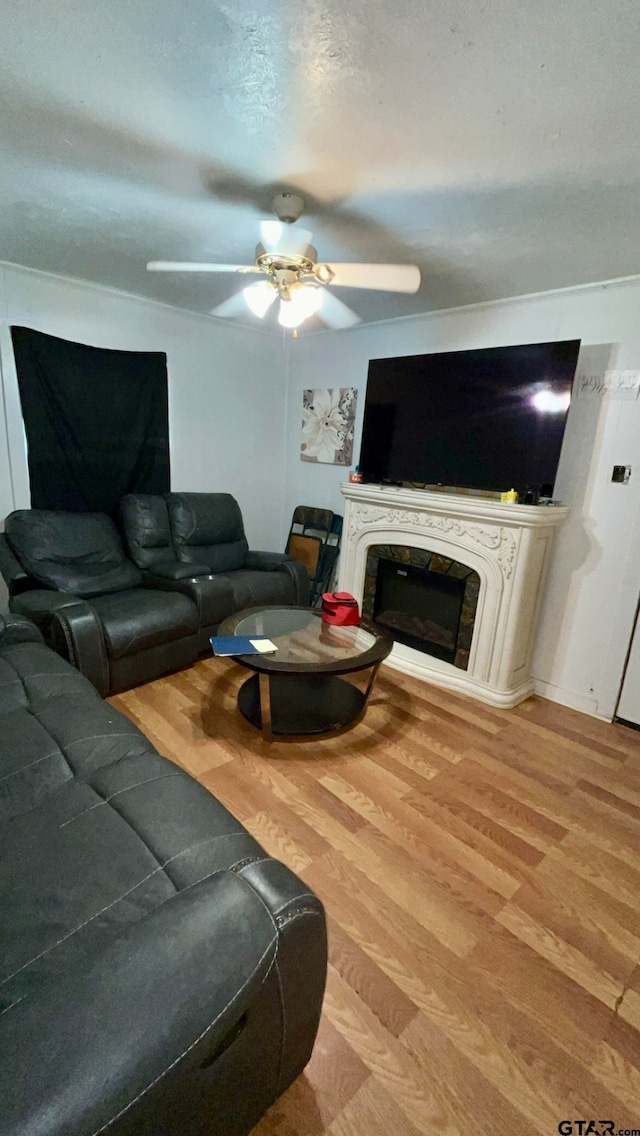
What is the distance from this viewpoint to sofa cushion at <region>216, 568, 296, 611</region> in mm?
3080

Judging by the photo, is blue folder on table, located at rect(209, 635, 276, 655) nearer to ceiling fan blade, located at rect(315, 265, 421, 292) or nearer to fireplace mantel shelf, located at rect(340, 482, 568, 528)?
fireplace mantel shelf, located at rect(340, 482, 568, 528)

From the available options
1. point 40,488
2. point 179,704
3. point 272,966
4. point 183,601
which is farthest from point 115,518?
point 272,966

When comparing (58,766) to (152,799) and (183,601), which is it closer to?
(152,799)

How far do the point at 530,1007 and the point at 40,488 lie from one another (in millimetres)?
3467

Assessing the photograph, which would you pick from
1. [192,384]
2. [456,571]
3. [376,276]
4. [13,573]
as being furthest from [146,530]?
[376,276]

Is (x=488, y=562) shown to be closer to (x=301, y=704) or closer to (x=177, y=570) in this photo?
(x=301, y=704)

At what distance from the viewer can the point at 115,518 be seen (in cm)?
340

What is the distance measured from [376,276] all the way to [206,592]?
1.92 meters

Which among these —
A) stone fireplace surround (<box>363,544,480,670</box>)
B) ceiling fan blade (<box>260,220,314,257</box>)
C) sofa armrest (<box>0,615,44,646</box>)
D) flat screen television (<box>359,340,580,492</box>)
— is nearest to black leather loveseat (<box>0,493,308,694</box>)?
sofa armrest (<box>0,615,44,646</box>)

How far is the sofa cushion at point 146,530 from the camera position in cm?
322

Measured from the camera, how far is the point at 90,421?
10.4ft

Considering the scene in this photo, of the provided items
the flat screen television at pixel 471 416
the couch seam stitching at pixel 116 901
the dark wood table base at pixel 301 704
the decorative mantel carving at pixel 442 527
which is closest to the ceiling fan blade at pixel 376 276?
the flat screen television at pixel 471 416

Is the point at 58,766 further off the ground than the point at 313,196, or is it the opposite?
the point at 313,196

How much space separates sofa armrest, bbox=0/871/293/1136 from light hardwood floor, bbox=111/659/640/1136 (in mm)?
476
